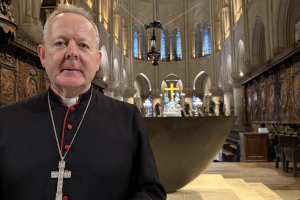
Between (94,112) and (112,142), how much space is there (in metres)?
0.23

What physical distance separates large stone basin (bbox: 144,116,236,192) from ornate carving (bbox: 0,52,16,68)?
6.13 m

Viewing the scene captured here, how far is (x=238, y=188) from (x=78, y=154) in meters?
3.42

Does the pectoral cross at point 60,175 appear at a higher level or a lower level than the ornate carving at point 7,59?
lower

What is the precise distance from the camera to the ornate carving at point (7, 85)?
7.65m

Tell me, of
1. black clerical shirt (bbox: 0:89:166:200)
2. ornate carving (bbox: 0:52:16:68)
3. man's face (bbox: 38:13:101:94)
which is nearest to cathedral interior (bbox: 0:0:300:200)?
ornate carving (bbox: 0:52:16:68)

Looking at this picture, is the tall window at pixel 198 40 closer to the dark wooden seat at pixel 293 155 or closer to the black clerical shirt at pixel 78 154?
the dark wooden seat at pixel 293 155

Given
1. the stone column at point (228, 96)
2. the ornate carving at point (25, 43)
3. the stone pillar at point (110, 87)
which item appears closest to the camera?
the ornate carving at point (25, 43)

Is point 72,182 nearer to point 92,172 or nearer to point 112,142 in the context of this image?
point 92,172

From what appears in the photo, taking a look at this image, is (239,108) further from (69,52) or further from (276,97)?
(69,52)

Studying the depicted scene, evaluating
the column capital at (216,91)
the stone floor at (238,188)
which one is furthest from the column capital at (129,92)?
the stone floor at (238,188)

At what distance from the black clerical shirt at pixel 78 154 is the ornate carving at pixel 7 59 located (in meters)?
6.94

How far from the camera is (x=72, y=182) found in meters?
1.39

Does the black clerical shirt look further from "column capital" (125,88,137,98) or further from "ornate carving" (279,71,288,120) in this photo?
"column capital" (125,88,137,98)

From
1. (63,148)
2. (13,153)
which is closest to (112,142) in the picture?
(63,148)
